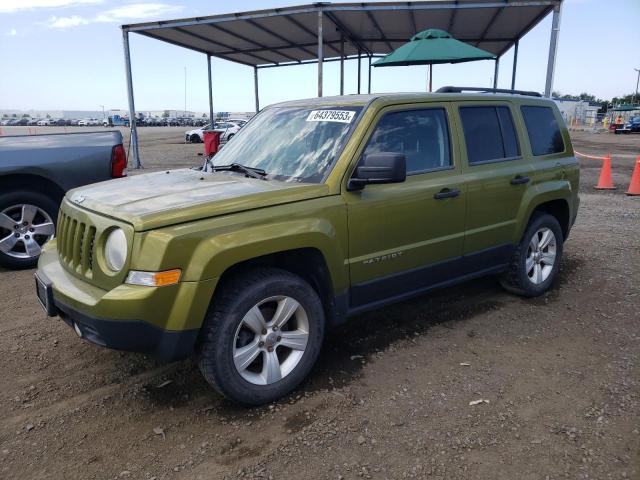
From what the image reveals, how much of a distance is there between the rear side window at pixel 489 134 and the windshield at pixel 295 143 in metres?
1.06

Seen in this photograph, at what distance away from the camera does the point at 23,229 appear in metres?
5.59

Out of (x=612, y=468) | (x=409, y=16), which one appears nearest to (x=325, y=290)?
(x=612, y=468)

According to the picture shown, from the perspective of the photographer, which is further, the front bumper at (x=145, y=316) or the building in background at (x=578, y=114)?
the building in background at (x=578, y=114)

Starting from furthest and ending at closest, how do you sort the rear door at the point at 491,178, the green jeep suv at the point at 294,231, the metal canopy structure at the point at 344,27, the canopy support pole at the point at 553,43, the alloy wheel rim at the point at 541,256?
the metal canopy structure at the point at 344,27 < the canopy support pole at the point at 553,43 < the alloy wheel rim at the point at 541,256 < the rear door at the point at 491,178 < the green jeep suv at the point at 294,231

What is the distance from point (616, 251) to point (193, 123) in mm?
84863

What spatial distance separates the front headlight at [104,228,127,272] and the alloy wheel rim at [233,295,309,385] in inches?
28.7

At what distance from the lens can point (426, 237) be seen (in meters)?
3.71

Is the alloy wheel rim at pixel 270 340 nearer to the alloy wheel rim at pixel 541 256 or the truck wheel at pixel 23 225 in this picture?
the alloy wheel rim at pixel 541 256

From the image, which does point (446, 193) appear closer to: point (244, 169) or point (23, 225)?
point (244, 169)

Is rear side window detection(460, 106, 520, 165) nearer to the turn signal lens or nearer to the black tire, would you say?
the black tire

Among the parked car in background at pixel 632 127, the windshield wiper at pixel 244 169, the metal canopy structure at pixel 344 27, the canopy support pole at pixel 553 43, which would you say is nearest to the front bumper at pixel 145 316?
the windshield wiper at pixel 244 169

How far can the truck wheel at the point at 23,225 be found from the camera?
5477mm

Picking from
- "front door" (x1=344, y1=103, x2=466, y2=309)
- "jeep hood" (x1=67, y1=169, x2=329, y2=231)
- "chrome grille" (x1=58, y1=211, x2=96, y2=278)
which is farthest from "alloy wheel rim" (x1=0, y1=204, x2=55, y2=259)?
"front door" (x1=344, y1=103, x2=466, y2=309)

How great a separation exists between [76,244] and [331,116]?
73.8 inches
